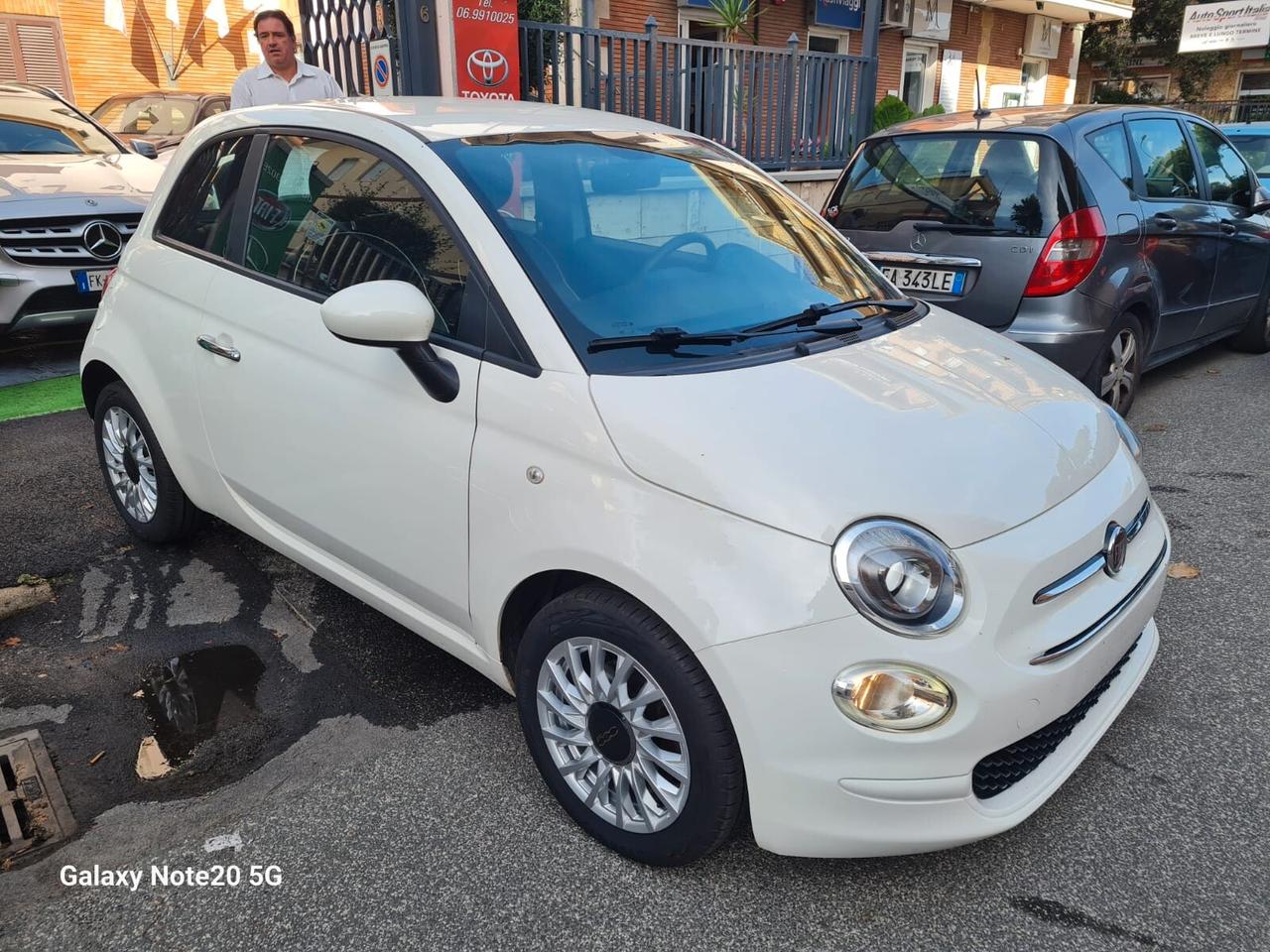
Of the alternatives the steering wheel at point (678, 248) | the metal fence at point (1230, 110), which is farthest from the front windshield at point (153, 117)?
the metal fence at point (1230, 110)

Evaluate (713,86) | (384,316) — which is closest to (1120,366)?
(384,316)

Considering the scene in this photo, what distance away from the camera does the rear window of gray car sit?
4.77 m

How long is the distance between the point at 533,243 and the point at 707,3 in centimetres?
1378

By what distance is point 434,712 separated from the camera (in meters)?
2.87

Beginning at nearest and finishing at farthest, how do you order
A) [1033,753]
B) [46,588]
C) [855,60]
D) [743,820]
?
1. [1033,753]
2. [743,820]
3. [46,588]
4. [855,60]

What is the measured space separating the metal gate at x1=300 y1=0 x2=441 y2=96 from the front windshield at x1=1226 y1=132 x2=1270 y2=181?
7529 mm

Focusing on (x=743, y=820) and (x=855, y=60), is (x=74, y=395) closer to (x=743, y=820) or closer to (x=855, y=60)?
(x=743, y=820)

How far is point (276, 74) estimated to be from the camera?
225 inches

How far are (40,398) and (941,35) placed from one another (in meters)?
18.0

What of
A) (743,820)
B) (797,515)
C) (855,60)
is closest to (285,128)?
(797,515)

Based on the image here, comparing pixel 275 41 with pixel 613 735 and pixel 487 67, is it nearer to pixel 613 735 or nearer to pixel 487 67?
pixel 487 67

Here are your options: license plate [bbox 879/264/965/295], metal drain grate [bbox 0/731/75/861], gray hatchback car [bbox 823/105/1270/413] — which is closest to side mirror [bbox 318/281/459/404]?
metal drain grate [bbox 0/731/75/861]

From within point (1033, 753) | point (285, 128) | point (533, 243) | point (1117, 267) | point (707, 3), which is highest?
point (707, 3)

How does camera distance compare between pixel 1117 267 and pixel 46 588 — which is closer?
pixel 46 588
